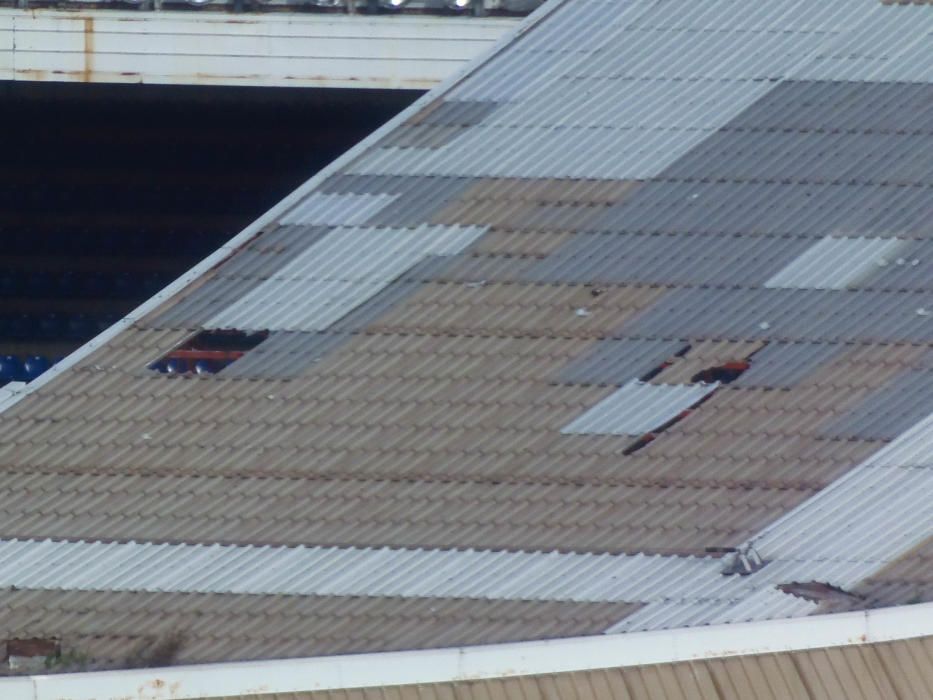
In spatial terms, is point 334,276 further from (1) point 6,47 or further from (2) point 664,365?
(1) point 6,47

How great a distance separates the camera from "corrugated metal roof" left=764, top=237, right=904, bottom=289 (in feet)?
51.6

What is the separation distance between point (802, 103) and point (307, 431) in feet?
23.4

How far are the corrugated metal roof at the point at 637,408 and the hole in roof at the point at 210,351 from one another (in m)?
3.66

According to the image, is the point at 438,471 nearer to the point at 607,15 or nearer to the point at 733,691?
the point at 733,691

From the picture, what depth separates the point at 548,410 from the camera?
15.1m

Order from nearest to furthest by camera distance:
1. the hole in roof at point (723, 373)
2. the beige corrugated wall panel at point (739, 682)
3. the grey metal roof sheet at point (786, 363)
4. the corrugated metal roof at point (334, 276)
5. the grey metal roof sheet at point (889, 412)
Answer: the beige corrugated wall panel at point (739, 682)
the grey metal roof sheet at point (889, 412)
the grey metal roof sheet at point (786, 363)
the hole in roof at point (723, 373)
the corrugated metal roof at point (334, 276)

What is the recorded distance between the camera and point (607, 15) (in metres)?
18.0

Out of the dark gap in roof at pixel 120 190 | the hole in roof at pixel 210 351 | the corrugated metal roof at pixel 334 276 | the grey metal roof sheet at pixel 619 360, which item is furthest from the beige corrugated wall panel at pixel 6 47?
the grey metal roof sheet at pixel 619 360

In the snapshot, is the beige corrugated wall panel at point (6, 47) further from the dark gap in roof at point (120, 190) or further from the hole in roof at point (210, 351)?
the hole in roof at point (210, 351)

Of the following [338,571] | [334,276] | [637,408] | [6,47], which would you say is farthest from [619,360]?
[6,47]

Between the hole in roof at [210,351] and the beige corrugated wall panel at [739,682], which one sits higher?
the hole in roof at [210,351]

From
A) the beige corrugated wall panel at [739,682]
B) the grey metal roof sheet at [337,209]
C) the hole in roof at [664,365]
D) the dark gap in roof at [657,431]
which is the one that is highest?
the grey metal roof sheet at [337,209]

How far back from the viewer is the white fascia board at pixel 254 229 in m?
15.7

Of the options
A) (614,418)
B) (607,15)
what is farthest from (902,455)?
(607,15)
